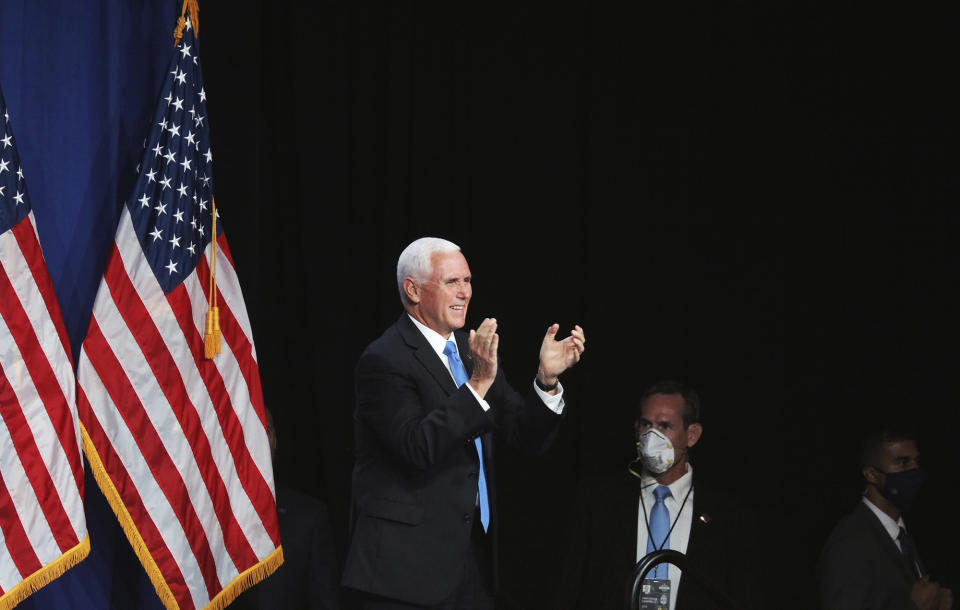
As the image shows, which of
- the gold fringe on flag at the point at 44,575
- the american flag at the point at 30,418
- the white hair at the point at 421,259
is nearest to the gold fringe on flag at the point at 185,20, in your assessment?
the american flag at the point at 30,418

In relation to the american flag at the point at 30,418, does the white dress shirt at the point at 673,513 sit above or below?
below

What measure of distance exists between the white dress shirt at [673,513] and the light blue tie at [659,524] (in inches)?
0.5

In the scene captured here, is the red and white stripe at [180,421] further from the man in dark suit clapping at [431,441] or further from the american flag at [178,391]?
the man in dark suit clapping at [431,441]

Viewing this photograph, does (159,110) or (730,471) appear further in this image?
(730,471)

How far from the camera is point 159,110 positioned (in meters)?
3.92

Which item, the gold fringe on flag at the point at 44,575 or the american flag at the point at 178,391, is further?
the american flag at the point at 178,391

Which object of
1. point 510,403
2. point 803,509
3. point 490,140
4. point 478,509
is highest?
point 490,140

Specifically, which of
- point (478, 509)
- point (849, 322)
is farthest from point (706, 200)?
point (478, 509)

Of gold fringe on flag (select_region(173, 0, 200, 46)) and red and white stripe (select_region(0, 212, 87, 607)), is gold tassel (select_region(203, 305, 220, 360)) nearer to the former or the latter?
red and white stripe (select_region(0, 212, 87, 607))

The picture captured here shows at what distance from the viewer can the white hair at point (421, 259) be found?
10.6 feet

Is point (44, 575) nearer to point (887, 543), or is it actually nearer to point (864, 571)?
point (864, 571)

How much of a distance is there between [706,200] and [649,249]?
12.7 inches

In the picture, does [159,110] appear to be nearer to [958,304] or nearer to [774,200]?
[774,200]

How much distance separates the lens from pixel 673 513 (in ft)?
14.0
